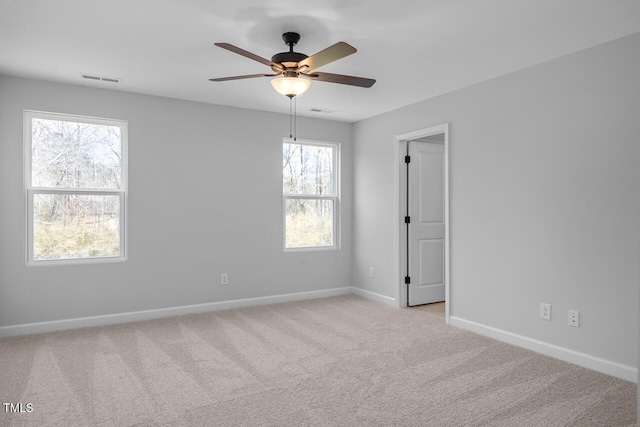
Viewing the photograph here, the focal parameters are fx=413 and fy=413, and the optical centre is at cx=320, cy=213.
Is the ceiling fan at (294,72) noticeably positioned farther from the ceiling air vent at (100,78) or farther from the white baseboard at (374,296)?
the white baseboard at (374,296)

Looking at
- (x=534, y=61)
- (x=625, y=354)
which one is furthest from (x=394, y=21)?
(x=625, y=354)

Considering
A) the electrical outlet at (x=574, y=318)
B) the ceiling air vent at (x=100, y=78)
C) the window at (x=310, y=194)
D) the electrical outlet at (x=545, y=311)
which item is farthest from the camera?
the window at (x=310, y=194)

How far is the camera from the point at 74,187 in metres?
4.16

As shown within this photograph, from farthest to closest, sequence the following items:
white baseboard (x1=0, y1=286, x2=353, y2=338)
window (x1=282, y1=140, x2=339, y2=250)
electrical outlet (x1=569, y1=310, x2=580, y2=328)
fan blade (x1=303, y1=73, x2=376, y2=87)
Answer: window (x1=282, y1=140, x2=339, y2=250) → white baseboard (x1=0, y1=286, x2=353, y2=338) → electrical outlet (x1=569, y1=310, x2=580, y2=328) → fan blade (x1=303, y1=73, x2=376, y2=87)

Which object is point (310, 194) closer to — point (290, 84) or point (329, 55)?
point (290, 84)

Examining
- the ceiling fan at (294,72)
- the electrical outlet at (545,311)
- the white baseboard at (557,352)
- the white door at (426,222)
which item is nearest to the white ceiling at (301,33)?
the ceiling fan at (294,72)

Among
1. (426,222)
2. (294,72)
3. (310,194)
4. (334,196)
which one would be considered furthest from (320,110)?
(294,72)

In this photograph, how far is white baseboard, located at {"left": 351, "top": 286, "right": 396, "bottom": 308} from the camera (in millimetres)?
5134

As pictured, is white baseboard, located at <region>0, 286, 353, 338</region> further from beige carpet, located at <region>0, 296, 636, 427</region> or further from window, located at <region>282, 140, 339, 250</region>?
window, located at <region>282, 140, 339, 250</region>

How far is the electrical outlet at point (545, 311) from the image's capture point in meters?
3.40

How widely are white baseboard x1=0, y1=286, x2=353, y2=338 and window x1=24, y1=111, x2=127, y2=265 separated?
1.97 feet

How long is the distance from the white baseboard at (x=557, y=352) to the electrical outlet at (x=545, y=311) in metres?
0.22

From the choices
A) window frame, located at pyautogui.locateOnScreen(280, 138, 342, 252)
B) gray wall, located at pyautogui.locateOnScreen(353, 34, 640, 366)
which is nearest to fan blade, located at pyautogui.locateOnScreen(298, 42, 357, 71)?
gray wall, located at pyautogui.locateOnScreen(353, 34, 640, 366)

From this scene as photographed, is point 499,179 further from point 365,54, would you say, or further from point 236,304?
point 236,304
